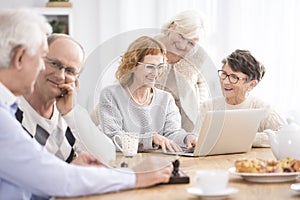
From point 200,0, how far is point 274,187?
2929 mm

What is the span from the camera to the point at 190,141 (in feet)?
7.86

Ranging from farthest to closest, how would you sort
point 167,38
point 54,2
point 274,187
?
point 54,2 → point 167,38 → point 274,187

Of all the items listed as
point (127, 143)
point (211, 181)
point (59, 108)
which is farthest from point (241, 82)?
point (211, 181)

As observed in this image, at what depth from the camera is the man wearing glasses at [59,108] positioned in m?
2.27

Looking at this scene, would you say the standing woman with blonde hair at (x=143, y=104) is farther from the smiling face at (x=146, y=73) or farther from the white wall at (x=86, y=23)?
the white wall at (x=86, y=23)

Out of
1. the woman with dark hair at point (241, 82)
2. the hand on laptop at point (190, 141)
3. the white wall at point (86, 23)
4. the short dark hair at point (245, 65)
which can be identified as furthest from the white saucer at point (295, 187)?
the white wall at point (86, 23)

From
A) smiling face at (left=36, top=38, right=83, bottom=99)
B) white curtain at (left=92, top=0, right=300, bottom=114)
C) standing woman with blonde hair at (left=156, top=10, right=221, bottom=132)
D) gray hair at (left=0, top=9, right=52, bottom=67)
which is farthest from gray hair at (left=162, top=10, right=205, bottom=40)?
gray hair at (left=0, top=9, right=52, bottom=67)

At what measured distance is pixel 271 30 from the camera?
15.0 ft

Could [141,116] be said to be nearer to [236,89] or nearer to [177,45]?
[177,45]

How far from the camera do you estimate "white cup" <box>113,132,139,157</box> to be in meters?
2.29

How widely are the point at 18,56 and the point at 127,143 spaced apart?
0.67m

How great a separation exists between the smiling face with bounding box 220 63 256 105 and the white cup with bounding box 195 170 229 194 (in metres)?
1.34

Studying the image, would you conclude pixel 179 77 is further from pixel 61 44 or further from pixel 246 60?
pixel 246 60

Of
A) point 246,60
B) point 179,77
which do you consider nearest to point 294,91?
point 246,60
